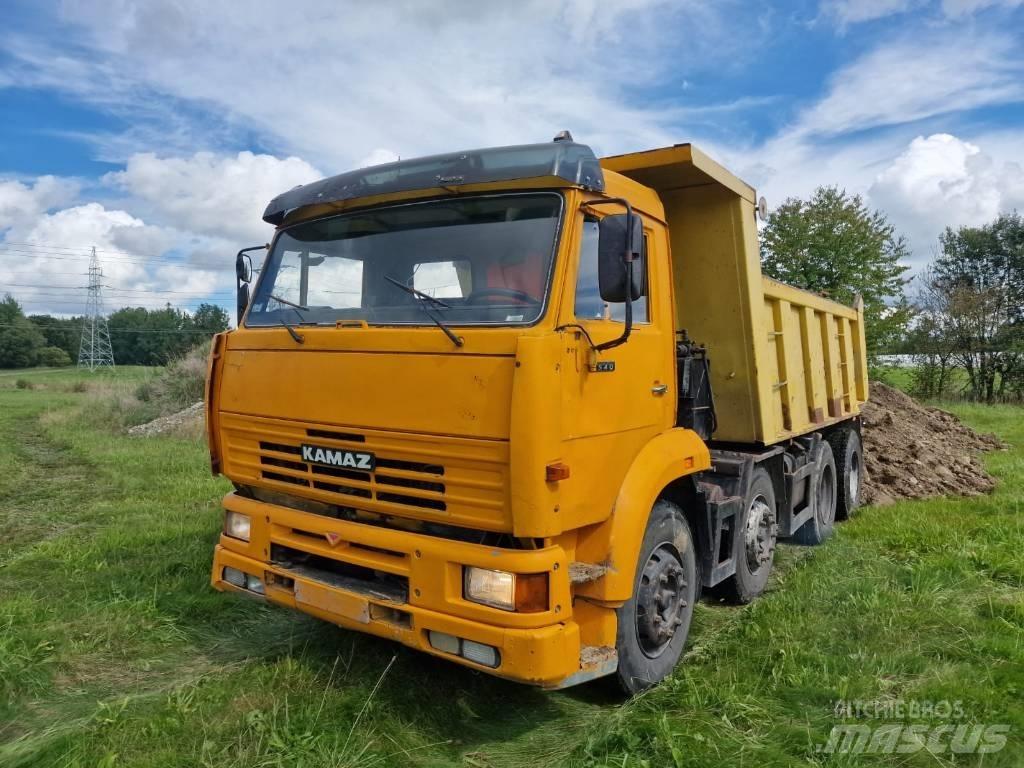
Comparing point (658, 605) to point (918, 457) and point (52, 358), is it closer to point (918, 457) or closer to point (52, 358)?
point (918, 457)

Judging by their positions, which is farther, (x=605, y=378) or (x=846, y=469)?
(x=846, y=469)

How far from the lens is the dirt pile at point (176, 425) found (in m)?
14.8

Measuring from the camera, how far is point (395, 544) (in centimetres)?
317

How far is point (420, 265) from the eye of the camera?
11.4ft

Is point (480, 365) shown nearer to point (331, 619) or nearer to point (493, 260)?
A: point (493, 260)

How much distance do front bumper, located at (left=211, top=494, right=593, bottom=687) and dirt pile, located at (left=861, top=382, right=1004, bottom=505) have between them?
22.3 feet

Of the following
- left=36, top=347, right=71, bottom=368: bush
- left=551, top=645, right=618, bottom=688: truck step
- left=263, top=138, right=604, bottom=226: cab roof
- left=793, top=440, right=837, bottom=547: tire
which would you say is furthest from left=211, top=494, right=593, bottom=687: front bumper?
left=36, top=347, right=71, bottom=368: bush

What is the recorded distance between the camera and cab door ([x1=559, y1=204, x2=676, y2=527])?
3.03 m

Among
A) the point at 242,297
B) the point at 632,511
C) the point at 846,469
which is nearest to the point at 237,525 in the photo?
the point at 242,297

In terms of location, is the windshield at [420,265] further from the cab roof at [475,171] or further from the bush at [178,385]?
the bush at [178,385]

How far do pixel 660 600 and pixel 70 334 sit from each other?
2828 inches

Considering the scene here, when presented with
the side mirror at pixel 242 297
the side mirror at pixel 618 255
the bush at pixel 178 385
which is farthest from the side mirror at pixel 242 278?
the bush at pixel 178 385

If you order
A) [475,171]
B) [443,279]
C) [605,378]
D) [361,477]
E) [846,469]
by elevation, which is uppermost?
[475,171]

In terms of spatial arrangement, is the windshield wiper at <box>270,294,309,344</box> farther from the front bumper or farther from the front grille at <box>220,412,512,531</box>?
the front bumper
